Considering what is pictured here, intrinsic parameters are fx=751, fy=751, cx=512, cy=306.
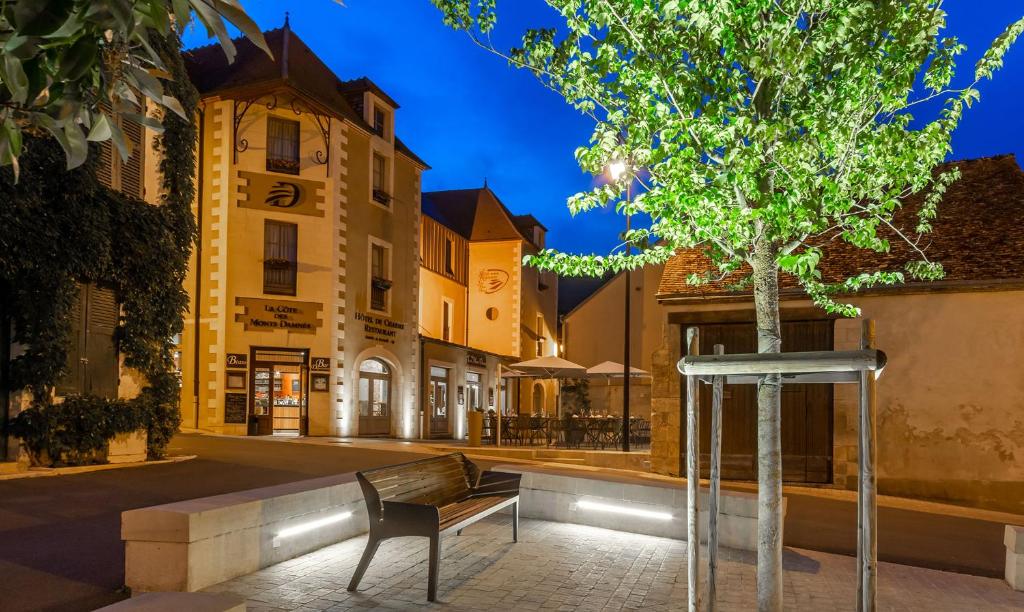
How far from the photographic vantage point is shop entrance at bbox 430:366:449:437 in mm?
28203

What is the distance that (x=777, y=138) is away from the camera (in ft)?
18.8

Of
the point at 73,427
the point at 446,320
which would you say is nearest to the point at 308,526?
the point at 73,427

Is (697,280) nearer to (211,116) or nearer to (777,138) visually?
(777,138)

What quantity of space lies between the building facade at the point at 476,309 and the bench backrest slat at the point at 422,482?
63.5 feet

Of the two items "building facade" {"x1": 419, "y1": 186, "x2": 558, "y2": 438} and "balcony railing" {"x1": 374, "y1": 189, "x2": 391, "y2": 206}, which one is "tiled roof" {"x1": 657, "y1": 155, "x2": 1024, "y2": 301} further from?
"building facade" {"x1": 419, "y1": 186, "x2": 558, "y2": 438}

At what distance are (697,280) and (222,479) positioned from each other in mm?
7663

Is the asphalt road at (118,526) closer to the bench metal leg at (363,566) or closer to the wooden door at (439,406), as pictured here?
the bench metal leg at (363,566)

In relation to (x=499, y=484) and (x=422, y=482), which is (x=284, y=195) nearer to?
(x=499, y=484)

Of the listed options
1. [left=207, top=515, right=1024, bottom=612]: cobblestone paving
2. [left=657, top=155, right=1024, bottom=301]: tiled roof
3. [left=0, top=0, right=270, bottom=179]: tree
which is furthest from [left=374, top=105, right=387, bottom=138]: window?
[left=0, top=0, right=270, bottom=179]: tree

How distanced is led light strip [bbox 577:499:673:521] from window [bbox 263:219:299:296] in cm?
1577

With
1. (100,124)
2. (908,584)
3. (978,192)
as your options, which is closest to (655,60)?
(100,124)

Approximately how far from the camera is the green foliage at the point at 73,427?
37.9 feet

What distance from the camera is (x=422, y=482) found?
7.10m

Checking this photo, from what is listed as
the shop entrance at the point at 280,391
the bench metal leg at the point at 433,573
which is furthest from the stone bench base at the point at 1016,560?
the shop entrance at the point at 280,391
